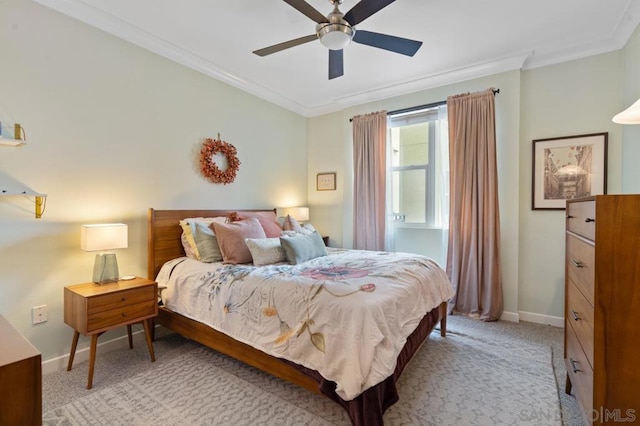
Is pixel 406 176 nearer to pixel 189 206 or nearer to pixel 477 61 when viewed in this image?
pixel 477 61

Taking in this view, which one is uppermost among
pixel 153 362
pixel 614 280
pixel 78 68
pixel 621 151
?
pixel 78 68

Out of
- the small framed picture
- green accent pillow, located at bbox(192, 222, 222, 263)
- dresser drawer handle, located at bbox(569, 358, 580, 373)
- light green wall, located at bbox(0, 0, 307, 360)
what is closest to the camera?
dresser drawer handle, located at bbox(569, 358, 580, 373)

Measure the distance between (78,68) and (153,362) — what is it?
2439 millimetres

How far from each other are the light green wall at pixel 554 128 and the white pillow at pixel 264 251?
2650mm

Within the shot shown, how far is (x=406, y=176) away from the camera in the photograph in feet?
13.4

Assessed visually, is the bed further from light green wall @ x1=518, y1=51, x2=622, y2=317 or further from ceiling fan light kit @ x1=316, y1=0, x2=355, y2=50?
ceiling fan light kit @ x1=316, y1=0, x2=355, y2=50

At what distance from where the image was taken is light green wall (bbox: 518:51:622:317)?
2885 mm

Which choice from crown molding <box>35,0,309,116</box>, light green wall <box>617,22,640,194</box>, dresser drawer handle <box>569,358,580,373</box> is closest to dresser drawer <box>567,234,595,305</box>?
dresser drawer handle <box>569,358,580,373</box>

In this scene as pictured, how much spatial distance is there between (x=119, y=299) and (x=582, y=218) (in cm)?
296

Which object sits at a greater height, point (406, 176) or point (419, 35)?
point (419, 35)

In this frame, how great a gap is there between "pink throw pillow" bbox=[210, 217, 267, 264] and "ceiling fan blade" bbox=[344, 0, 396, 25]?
6.37ft

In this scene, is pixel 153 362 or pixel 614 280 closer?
pixel 614 280

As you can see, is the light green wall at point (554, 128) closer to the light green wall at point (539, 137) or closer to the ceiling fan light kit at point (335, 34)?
the light green wall at point (539, 137)

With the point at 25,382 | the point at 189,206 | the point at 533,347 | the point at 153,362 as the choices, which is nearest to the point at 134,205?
the point at 189,206
